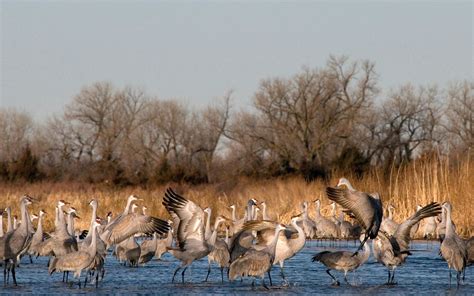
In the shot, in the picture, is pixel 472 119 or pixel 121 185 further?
pixel 472 119

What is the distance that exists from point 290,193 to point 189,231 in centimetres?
1496

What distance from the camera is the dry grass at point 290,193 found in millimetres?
23594

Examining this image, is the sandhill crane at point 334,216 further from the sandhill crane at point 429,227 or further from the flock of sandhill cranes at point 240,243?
the flock of sandhill cranes at point 240,243

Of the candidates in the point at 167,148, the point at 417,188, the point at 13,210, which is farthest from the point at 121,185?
the point at 167,148

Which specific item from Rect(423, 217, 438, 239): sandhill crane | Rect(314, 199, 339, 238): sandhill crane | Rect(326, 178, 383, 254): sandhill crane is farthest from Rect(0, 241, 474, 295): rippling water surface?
Rect(314, 199, 339, 238): sandhill crane

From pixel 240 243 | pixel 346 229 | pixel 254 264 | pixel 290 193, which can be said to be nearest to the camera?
pixel 254 264

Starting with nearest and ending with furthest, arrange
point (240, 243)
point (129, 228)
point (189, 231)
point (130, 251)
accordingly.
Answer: point (189, 231)
point (240, 243)
point (129, 228)
point (130, 251)

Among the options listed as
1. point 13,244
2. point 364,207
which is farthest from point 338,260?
point 13,244

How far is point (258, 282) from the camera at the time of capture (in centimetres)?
1634

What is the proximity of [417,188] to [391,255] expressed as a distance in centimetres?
925

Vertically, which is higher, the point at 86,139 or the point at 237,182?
the point at 86,139

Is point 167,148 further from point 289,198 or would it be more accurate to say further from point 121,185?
point 289,198

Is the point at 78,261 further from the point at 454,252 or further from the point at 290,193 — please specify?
the point at 290,193

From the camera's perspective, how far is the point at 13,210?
2911 cm
